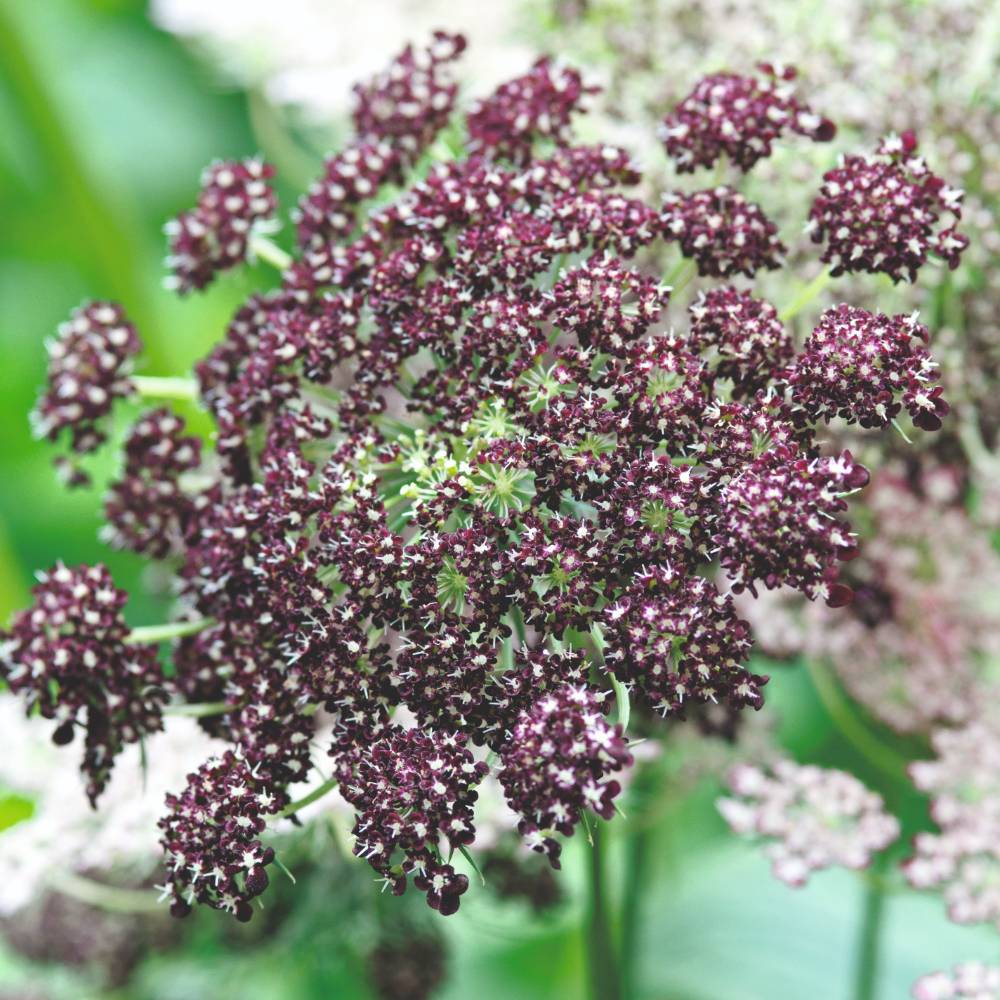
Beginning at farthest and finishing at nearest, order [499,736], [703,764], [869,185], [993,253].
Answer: [703,764], [993,253], [869,185], [499,736]

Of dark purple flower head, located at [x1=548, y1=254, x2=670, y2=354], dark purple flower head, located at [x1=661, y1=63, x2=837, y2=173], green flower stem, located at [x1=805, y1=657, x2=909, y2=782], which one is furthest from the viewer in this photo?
green flower stem, located at [x1=805, y1=657, x2=909, y2=782]

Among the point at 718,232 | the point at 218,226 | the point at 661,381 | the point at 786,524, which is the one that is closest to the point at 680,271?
the point at 718,232

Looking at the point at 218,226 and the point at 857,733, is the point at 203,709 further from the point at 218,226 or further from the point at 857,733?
the point at 857,733

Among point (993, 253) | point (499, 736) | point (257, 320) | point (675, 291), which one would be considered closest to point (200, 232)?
point (257, 320)

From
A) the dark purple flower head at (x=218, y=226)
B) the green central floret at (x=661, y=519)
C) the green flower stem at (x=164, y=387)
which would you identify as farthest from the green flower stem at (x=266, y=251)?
the green central floret at (x=661, y=519)

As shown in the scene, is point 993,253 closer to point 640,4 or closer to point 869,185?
point 869,185

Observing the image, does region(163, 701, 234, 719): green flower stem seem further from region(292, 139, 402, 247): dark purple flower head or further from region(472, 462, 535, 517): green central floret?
region(292, 139, 402, 247): dark purple flower head

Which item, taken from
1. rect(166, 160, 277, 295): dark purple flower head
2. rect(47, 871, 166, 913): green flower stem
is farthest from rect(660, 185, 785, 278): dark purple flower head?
rect(47, 871, 166, 913): green flower stem
